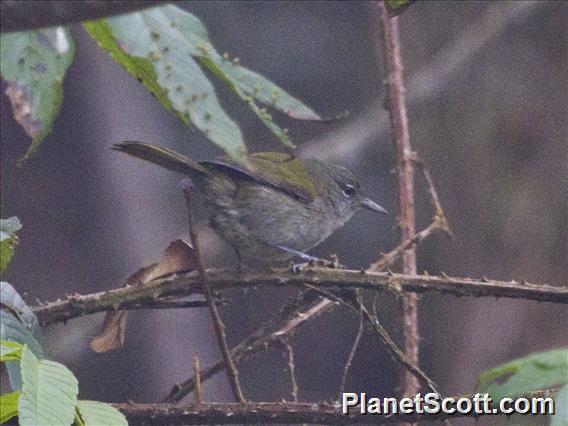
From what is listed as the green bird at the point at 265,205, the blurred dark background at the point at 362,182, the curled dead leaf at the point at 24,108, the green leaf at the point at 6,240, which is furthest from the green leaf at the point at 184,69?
the blurred dark background at the point at 362,182

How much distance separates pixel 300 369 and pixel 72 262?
5.70 ft

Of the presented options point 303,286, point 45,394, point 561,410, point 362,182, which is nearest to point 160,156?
point 303,286

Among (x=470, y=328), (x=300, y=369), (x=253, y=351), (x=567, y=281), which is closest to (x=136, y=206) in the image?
(x=300, y=369)

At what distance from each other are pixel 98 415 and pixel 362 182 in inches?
198

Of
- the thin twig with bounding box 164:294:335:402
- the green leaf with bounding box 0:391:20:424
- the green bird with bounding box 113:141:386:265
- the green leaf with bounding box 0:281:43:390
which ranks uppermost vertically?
the green bird with bounding box 113:141:386:265

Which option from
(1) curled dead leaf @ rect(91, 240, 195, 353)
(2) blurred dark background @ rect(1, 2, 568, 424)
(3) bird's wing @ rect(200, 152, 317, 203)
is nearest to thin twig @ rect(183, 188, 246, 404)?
(1) curled dead leaf @ rect(91, 240, 195, 353)

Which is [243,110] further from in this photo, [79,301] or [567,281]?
[79,301]

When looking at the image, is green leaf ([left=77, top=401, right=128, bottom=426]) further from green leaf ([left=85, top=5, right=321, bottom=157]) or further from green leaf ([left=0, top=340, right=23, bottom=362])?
green leaf ([left=85, top=5, right=321, bottom=157])

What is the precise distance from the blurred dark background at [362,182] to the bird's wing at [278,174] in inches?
64.3

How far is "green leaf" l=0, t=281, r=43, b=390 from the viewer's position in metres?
1.44

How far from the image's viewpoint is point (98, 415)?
1.31 metres

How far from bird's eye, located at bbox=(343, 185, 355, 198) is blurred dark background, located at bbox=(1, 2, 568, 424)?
4.58 ft

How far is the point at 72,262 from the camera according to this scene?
264 inches

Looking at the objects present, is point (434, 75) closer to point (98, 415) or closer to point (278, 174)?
point (278, 174)
